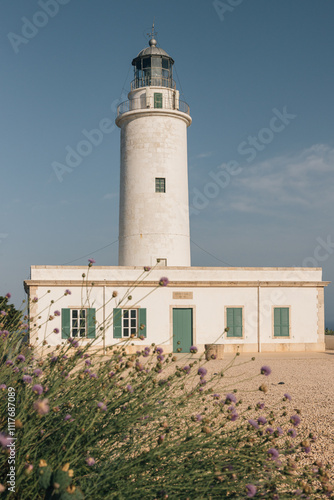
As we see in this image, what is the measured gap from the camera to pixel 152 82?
72.3ft

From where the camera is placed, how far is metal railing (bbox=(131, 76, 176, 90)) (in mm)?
22094

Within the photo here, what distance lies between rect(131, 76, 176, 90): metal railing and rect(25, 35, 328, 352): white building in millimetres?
47

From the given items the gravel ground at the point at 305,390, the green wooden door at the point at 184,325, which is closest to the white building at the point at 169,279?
the green wooden door at the point at 184,325

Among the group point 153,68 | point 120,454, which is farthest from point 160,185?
point 120,454

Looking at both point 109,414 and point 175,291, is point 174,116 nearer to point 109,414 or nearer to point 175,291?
point 175,291

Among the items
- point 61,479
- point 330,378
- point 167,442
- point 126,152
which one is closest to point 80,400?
point 167,442

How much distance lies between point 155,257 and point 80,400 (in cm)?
1703

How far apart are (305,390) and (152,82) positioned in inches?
649

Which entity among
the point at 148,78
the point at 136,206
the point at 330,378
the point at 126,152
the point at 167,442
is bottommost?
the point at 330,378

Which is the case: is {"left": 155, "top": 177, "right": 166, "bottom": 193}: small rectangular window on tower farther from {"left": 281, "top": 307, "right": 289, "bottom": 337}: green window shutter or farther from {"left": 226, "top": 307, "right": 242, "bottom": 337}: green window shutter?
{"left": 281, "top": 307, "right": 289, "bottom": 337}: green window shutter

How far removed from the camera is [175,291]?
1853 cm

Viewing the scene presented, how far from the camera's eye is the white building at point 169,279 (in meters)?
17.9

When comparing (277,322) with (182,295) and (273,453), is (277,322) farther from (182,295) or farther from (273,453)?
(273,453)

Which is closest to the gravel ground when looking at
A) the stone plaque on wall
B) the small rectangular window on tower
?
the stone plaque on wall
